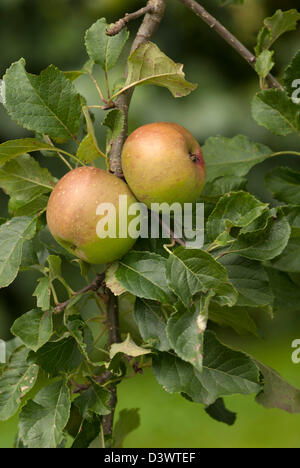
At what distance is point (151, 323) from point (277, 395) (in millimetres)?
128

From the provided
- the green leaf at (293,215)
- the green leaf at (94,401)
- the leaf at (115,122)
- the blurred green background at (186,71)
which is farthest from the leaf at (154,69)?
the blurred green background at (186,71)

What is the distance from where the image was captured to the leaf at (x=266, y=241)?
0.43m

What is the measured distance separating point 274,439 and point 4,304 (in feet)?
2.82

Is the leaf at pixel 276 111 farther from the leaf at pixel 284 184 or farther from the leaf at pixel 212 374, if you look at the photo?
the leaf at pixel 212 374

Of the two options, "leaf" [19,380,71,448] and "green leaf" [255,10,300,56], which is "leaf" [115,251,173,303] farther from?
"green leaf" [255,10,300,56]

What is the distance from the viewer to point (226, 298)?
0.41m

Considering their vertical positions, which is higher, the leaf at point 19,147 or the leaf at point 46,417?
the leaf at point 19,147

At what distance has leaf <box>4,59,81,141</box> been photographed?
45cm

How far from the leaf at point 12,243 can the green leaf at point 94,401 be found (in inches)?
4.2

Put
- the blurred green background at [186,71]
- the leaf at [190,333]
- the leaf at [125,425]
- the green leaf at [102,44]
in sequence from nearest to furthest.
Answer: the leaf at [190,333] → the green leaf at [102,44] → the leaf at [125,425] → the blurred green background at [186,71]

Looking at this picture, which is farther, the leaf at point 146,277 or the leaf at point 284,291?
the leaf at point 284,291

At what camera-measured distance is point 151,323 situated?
455 millimetres
